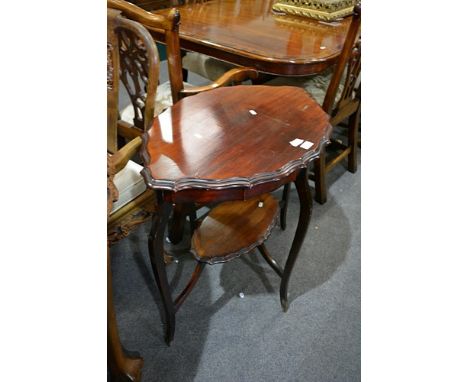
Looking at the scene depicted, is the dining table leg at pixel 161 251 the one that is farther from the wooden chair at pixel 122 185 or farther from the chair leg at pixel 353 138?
the chair leg at pixel 353 138

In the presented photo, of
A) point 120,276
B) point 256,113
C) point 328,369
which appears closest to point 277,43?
point 256,113

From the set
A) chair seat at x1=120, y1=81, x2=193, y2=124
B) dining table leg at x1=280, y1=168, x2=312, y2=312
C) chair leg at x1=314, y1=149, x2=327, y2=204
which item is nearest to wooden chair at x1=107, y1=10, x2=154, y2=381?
chair seat at x1=120, y1=81, x2=193, y2=124

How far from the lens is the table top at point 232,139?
0.82 meters

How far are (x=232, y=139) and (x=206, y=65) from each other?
3.95 feet

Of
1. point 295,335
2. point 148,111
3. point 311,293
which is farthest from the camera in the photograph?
point 311,293

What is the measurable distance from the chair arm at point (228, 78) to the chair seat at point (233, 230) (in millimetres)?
422

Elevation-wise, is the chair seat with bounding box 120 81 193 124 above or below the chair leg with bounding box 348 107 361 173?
above

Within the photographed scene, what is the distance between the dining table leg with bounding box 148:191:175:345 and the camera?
0.90m

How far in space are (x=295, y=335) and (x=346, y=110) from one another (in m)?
1.05

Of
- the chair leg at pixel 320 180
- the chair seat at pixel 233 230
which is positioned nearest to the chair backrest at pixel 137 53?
the chair seat at pixel 233 230

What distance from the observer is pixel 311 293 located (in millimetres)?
1395

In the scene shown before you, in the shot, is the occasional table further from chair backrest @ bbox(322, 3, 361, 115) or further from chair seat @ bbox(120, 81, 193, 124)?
chair seat @ bbox(120, 81, 193, 124)

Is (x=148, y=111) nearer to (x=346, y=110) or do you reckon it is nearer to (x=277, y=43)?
(x=277, y=43)

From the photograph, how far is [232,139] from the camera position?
938mm
